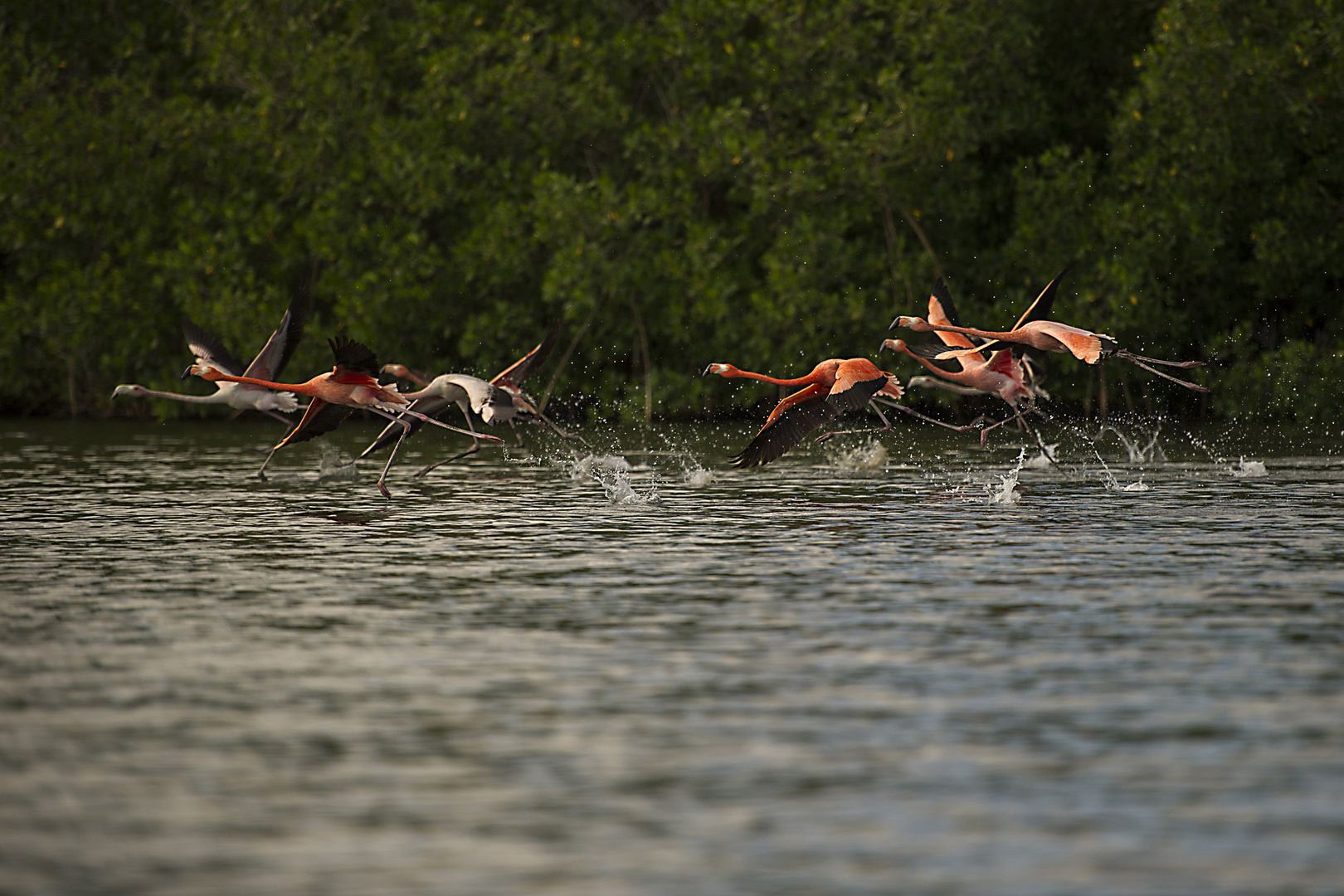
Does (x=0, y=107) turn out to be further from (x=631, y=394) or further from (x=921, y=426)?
(x=921, y=426)

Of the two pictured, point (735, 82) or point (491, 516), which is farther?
point (735, 82)

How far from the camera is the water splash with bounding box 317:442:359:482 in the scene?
76.9 feet

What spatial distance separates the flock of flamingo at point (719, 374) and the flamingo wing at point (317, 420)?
2 cm

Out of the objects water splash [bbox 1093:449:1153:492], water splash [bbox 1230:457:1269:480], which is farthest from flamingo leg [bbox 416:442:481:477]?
water splash [bbox 1230:457:1269:480]

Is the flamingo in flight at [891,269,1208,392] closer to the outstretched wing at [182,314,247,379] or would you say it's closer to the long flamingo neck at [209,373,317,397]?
the long flamingo neck at [209,373,317,397]

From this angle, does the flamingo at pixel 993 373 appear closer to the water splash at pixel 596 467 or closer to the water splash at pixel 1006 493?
the water splash at pixel 1006 493

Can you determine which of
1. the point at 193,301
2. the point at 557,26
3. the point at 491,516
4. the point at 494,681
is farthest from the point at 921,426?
the point at 494,681

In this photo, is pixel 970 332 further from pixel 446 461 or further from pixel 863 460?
pixel 863 460

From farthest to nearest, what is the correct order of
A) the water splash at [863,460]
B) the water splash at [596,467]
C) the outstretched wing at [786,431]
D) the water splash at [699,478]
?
1. the water splash at [863,460]
2. the water splash at [596,467]
3. the water splash at [699,478]
4. the outstretched wing at [786,431]

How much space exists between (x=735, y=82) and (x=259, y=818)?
3399 centimetres

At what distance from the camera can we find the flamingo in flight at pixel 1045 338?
18.1m

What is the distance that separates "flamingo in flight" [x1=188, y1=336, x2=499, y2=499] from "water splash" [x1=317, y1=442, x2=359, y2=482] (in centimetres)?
281

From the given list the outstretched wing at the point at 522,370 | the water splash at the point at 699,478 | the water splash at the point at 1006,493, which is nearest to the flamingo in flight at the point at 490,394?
the outstretched wing at the point at 522,370

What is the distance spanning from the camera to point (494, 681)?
30.9ft
